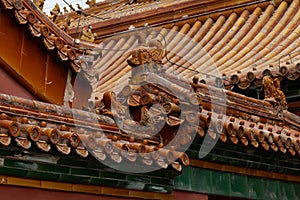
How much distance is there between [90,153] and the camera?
→ 5.29m

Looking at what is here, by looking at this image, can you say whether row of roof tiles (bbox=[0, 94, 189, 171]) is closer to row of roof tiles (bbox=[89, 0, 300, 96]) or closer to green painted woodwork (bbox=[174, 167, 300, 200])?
green painted woodwork (bbox=[174, 167, 300, 200])

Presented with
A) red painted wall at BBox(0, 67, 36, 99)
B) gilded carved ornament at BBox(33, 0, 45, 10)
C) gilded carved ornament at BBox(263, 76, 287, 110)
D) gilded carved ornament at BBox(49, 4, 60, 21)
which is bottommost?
red painted wall at BBox(0, 67, 36, 99)

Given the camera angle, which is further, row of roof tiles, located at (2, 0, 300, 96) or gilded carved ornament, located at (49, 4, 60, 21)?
row of roof tiles, located at (2, 0, 300, 96)

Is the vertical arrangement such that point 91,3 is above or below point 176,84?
above

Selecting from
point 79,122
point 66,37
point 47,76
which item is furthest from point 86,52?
point 79,122

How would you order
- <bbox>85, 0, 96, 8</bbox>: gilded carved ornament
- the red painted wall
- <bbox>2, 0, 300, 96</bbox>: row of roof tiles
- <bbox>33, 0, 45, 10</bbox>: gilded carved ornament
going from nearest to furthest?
the red painted wall, <bbox>33, 0, 45, 10</bbox>: gilded carved ornament, <bbox>2, 0, 300, 96</bbox>: row of roof tiles, <bbox>85, 0, 96, 8</bbox>: gilded carved ornament

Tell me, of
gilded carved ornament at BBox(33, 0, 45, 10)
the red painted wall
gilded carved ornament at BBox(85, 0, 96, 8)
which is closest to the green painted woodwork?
the red painted wall

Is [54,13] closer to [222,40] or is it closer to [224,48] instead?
[224,48]

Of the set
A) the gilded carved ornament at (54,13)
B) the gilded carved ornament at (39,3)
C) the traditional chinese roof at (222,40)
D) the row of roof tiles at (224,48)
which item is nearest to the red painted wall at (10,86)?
the row of roof tiles at (224,48)

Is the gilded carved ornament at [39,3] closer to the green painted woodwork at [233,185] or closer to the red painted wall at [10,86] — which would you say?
the red painted wall at [10,86]

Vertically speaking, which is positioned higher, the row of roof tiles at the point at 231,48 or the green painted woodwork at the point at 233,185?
the row of roof tiles at the point at 231,48

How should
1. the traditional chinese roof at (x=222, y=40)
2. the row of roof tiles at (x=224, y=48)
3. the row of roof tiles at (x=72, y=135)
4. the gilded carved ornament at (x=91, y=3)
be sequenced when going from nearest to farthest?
the row of roof tiles at (x=72, y=135) → the row of roof tiles at (x=224, y=48) → the traditional chinese roof at (x=222, y=40) → the gilded carved ornament at (x=91, y=3)

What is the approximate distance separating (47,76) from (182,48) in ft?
15.1

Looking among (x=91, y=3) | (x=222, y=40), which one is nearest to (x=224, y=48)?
(x=222, y=40)
